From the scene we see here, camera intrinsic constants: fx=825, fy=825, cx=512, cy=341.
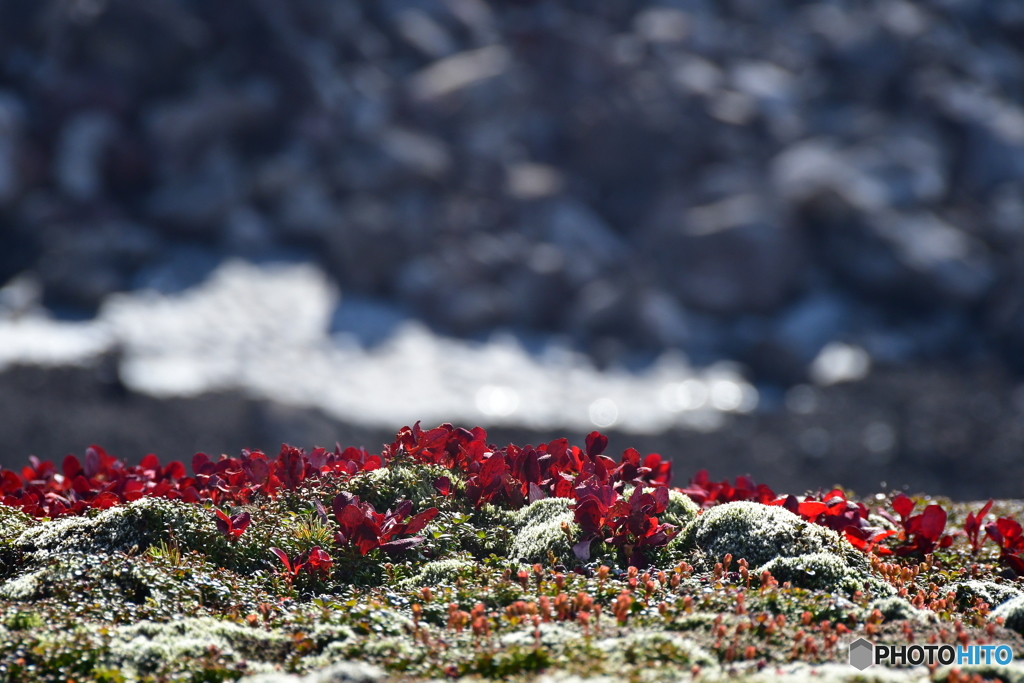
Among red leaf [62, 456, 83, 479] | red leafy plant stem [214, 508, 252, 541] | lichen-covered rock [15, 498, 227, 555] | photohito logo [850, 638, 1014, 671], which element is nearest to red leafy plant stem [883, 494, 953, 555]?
photohito logo [850, 638, 1014, 671]

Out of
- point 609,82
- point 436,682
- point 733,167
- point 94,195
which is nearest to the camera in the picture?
point 436,682

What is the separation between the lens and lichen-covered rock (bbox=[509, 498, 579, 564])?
16.4 ft

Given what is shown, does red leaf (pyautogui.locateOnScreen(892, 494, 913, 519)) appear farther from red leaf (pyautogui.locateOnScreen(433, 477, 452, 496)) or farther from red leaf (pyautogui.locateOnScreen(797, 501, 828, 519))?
red leaf (pyautogui.locateOnScreen(433, 477, 452, 496))

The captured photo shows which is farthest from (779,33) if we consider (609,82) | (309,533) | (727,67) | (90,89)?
(309,533)

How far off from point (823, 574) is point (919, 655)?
856 mm

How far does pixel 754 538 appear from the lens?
4992 mm

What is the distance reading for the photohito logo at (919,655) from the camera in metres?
3.73

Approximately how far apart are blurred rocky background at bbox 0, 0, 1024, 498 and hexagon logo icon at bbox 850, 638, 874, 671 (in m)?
17.5

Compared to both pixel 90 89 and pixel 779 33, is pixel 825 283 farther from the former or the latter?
pixel 90 89

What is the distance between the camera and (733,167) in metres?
36.6

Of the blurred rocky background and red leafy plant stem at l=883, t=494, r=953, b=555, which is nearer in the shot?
red leafy plant stem at l=883, t=494, r=953, b=555

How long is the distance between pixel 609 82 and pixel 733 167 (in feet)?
27.5

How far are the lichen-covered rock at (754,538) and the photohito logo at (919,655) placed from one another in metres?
0.96

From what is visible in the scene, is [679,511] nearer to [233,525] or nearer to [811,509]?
[811,509]
